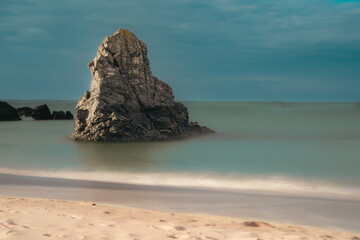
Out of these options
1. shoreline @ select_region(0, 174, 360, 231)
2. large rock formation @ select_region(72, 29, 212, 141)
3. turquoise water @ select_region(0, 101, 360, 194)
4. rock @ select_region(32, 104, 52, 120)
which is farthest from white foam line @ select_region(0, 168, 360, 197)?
rock @ select_region(32, 104, 52, 120)

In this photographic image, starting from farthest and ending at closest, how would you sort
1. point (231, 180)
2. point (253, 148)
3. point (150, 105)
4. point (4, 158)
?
1. point (150, 105)
2. point (253, 148)
3. point (4, 158)
4. point (231, 180)

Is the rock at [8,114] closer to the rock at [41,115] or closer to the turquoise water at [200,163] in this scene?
the rock at [41,115]

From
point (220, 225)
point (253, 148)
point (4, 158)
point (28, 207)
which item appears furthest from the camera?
point (253, 148)

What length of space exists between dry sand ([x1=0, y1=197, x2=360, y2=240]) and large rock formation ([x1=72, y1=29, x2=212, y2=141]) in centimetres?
1457

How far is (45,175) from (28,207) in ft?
21.9

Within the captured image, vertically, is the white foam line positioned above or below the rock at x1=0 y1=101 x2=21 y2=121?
below

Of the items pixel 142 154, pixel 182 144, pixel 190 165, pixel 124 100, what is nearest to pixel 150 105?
pixel 124 100

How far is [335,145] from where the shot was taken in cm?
2538

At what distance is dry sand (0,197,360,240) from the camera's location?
256 inches

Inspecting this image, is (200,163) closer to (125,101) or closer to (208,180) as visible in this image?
A: (208,180)

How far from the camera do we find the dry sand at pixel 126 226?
21.3 feet

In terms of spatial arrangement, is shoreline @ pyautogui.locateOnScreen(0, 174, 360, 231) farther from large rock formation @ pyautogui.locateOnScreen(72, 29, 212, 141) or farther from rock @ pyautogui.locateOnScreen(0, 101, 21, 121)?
rock @ pyautogui.locateOnScreen(0, 101, 21, 121)

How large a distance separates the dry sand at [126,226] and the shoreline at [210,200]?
0.79 meters

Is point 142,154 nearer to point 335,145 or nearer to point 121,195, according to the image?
point 121,195
